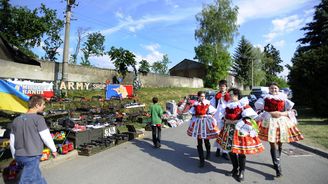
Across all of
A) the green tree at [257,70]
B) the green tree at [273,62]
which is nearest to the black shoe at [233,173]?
the green tree at [257,70]

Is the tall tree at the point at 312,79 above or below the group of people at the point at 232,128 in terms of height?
above

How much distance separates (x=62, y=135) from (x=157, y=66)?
69.2m

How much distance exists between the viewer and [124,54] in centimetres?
2348

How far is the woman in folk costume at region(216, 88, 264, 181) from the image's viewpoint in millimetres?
5414

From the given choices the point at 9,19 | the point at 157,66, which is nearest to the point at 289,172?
the point at 9,19

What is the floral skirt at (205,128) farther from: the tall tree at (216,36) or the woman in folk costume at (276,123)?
the tall tree at (216,36)

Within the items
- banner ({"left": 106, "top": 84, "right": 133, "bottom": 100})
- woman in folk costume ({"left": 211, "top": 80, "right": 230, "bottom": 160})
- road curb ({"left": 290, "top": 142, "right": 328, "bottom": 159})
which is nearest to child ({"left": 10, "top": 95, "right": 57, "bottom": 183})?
woman in folk costume ({"left": 211, "top": 80, "right": 230, "bottom": 160})

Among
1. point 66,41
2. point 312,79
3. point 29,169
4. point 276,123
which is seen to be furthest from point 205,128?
point 66,41

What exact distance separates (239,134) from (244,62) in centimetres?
6428

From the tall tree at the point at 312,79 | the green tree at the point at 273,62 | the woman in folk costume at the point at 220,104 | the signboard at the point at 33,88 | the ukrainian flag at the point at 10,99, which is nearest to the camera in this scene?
the ukrainian flag at the point at 10,99

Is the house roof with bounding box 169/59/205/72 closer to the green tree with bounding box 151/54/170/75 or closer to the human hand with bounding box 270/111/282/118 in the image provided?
the green tree with bounding box 151/54/170/75

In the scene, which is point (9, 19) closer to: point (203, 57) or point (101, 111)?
point (101, 111)

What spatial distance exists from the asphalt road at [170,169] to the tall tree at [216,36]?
39426 millimetres

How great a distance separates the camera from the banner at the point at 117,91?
53.1 ft
